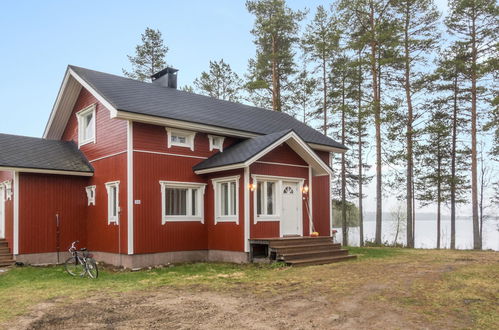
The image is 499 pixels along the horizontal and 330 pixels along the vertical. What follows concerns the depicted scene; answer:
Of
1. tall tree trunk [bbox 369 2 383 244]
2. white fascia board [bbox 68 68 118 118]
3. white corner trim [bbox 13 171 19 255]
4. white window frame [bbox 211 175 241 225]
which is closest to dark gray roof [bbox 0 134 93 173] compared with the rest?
white corner trim [bbox 13 171 19 255]

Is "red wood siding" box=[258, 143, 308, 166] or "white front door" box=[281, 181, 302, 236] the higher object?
"red wood siding" box=[258, 143, 308, 166]

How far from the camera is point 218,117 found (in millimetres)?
15062

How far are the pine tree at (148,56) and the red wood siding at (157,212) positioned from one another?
1828 cm

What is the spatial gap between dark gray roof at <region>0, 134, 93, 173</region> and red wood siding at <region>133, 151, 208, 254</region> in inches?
105

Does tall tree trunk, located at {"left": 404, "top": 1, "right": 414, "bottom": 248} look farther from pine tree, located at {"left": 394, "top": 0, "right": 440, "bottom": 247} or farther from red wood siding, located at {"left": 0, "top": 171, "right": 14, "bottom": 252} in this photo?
red wood siding, located at {"left": 0, "top": 171, "right": 14, "bottom": 252}

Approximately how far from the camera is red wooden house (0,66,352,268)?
12539 mm

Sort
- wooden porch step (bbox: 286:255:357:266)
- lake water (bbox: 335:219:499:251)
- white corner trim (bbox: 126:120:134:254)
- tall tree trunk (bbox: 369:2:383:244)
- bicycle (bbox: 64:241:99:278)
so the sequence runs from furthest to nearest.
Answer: lake water (bbox: 335:219:499:251)
tall tree trunk (bbox: 369:2:383:244)
white corner trim (bbox: 126:120:134:254)
wooden porch step (bbox: 286:255:357:266)
bicycle (bbox: 64:241:99:278)

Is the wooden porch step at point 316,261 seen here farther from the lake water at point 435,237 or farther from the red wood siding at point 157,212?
the lake water at point 435,237

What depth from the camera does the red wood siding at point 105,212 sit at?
12.5 meters

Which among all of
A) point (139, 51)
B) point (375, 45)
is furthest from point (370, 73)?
point (139, 51)

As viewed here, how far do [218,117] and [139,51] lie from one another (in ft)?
56.9

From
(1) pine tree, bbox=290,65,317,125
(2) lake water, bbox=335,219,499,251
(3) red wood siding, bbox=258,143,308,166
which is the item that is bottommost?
(2) lake water, bbox=335,219,499,251

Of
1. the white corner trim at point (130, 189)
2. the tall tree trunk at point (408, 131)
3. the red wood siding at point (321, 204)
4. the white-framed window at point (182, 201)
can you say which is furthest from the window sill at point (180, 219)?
the tall tree trunk at point (408, 131)

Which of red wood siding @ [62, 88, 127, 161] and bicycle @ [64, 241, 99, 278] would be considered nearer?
bicycle @ [64, 241, 99, 278]
